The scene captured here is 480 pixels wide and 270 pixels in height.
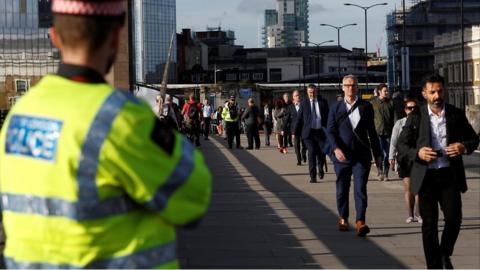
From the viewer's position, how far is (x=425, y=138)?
29.1ft

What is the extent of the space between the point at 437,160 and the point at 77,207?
6.22m

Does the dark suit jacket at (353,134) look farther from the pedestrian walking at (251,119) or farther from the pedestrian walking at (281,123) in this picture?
the pedestrian walking at (251,119)

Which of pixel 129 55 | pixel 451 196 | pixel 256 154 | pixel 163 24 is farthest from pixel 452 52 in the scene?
pixel 451 196

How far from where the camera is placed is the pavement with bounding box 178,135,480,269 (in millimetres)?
9773

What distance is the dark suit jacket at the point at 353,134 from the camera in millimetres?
11891

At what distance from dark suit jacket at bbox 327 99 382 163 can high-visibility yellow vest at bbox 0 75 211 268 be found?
9.02m

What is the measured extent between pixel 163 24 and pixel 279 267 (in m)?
187

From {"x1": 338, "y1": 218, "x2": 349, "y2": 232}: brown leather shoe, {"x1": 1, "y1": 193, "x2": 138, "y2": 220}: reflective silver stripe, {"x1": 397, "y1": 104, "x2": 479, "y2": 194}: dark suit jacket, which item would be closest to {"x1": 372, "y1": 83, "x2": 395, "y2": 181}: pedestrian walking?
{"x1": 338, "y1": 218, "x2": 349, "y2": 232}: brown leather shoe

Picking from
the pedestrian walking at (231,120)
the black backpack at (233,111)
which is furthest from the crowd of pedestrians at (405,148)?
the pedestrian walking at (231,120)

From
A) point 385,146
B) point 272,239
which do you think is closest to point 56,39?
point 272,239

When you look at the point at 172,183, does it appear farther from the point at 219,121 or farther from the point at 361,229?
the point at 219,121

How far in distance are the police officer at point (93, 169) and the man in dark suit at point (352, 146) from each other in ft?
28.8

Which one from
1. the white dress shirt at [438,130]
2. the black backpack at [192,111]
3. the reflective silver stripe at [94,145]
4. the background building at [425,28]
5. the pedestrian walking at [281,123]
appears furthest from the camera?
the background building at [425,28]

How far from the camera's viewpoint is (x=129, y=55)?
56.9ft
